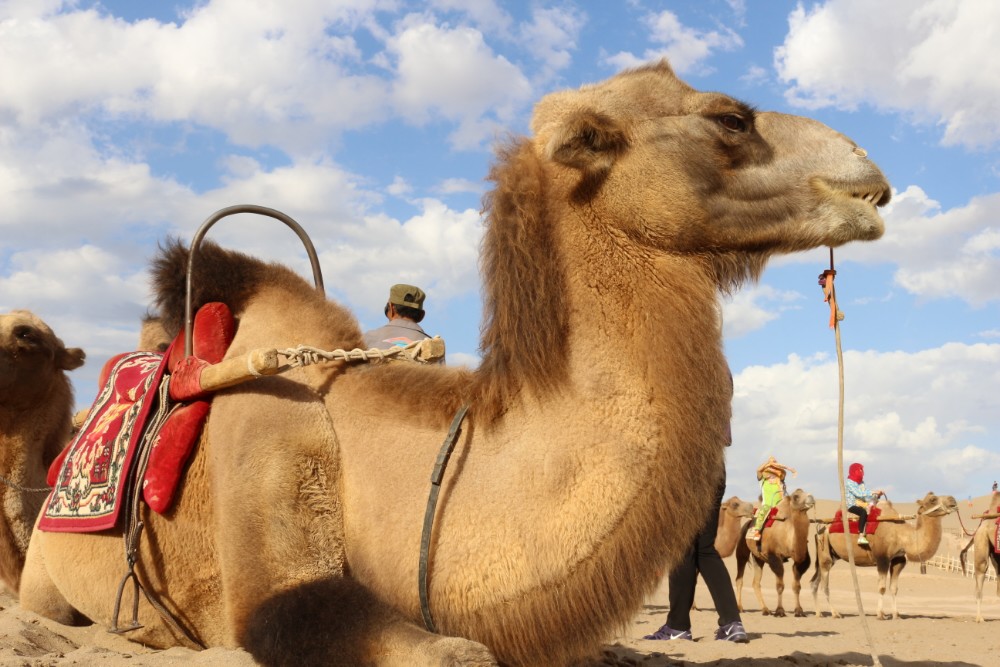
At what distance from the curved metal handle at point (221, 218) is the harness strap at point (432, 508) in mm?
1438

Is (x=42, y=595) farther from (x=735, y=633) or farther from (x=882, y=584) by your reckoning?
(x=882, y=584)

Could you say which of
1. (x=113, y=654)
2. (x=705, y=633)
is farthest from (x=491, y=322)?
(x=705, y=633)

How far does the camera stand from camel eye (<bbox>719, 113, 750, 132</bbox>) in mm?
3559

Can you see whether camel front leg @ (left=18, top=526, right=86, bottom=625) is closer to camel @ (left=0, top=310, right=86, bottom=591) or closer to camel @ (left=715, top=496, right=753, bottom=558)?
camel @ (left=0, top=310, right=86, bottom=591)

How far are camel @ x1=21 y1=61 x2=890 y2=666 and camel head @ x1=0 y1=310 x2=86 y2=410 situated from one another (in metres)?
2.93

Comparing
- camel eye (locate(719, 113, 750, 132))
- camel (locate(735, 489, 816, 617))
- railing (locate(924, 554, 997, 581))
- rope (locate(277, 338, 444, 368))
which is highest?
camel eye (locate(719, 113, 750, 132))

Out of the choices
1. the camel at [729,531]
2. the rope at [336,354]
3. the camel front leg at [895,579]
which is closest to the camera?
the rope at [336,354]

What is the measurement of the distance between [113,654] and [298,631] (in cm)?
157

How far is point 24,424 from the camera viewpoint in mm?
6309

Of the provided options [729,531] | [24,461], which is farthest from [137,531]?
[729,531]

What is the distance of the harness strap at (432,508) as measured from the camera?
2.96 metres

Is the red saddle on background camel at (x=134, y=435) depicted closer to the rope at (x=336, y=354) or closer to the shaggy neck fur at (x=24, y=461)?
the rope at (x=336, y=354)

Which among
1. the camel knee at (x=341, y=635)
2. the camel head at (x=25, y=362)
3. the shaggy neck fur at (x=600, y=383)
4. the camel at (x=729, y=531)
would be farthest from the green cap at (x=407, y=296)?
the camel at (x=729, y=531)

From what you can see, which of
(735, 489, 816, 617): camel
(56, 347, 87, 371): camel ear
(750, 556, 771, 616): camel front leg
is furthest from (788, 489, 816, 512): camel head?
(56, 347, 87, 371): camel ear
